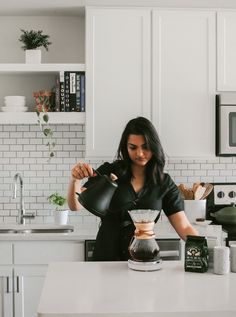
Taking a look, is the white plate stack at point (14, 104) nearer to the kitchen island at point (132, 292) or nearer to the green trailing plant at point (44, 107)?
the green trailing plant at point (44, 107)

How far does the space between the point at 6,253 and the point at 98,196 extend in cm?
161

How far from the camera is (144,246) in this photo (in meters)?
1.92

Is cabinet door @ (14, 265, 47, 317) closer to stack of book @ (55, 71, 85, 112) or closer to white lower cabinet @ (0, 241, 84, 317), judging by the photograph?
white lower cabinet @ (0, 241, 84, 317)

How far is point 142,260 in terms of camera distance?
6.31ft

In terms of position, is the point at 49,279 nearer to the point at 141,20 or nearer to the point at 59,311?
the point at 59,311

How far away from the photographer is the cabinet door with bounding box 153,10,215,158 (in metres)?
3.64

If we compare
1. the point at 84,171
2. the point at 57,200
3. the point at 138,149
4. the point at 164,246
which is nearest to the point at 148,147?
the point at 138,149

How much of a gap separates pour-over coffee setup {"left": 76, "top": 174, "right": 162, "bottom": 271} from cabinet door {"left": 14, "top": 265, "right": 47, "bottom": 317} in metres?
1.51

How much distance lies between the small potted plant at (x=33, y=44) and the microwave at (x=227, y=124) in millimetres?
1421

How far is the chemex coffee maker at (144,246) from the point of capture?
192cm

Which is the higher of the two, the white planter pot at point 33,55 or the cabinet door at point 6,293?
the white planter pot at point 33,55

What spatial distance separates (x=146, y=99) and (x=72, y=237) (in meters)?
1.17

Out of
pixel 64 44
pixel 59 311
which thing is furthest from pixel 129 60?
pixel 59 311

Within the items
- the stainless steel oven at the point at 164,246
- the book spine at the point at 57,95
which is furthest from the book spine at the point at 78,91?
the stainless steel oven at the point at 164,246
